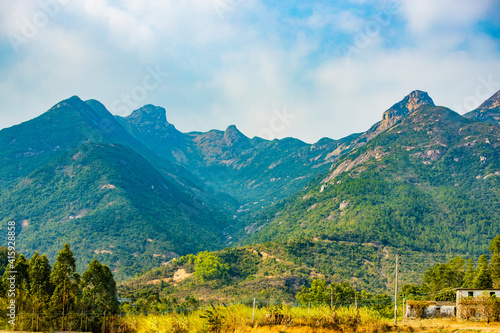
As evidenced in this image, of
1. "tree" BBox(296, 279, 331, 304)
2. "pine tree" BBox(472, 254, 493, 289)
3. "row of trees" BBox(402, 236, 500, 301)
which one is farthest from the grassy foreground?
"tree" BBox(296, 279, 331, 304)

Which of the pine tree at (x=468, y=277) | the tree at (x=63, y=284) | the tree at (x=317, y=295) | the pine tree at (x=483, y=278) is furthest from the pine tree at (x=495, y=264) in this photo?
the tree at (x=63, y=284)

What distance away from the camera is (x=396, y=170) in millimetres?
167875

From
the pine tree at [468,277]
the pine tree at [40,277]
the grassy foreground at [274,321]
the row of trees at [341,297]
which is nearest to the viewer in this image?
the grassy foreground at [274,321]

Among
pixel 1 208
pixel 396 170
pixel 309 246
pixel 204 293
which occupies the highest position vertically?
pixel 396 170

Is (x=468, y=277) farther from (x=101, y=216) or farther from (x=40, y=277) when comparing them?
(x=101, y=216)

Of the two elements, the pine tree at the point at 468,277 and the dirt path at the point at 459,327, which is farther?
the pine tree at the point at 468,277

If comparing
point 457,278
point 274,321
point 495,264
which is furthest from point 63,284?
point 457,278

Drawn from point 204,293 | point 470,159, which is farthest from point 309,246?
point 470,159

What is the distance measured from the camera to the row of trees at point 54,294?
2464cm

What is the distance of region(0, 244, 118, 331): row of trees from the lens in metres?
24.6

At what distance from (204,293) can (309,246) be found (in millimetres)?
40585

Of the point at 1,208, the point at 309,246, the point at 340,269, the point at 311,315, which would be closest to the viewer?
the point at 311,315

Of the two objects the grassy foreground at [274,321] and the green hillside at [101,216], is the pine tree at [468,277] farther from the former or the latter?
the green hillside at [101,216]

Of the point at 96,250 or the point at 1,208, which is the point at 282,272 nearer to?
the point at 96,250
